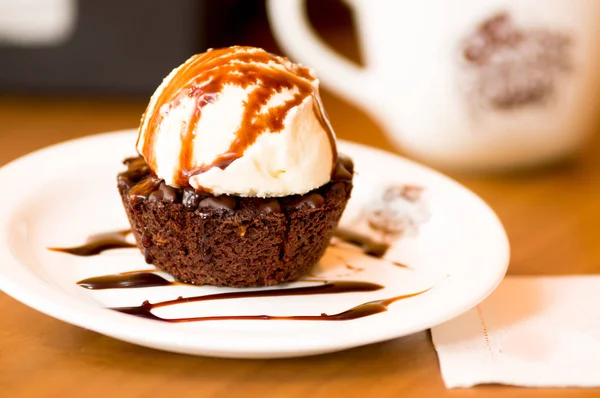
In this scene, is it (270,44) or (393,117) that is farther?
(270,44)

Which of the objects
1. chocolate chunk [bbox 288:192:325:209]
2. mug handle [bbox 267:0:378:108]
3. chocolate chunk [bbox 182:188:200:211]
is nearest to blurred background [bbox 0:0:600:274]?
mug handle [bbox 267:0:378:108]

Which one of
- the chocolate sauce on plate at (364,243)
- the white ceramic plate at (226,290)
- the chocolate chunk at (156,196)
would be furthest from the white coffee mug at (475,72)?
the chocolate chunk at (156,196)

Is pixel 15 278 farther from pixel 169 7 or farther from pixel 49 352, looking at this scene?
pixel 169 7

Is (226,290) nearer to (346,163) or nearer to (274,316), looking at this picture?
(274,316)

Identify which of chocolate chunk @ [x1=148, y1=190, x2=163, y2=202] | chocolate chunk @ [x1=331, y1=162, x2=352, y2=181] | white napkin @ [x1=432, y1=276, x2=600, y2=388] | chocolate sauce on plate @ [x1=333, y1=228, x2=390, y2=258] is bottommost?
white napkin @ [x1=432, y1=276, x2=600, y2=388]

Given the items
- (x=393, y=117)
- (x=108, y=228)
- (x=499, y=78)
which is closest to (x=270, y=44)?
(x=393, y=117)

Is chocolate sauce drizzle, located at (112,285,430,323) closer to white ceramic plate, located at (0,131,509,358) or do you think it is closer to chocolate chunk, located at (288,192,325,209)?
white ceramic plate, located at (0,131,509,358)

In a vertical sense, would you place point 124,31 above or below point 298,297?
above

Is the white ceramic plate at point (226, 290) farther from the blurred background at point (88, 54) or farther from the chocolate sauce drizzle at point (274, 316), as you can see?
the blurred background at point (88, 54)
